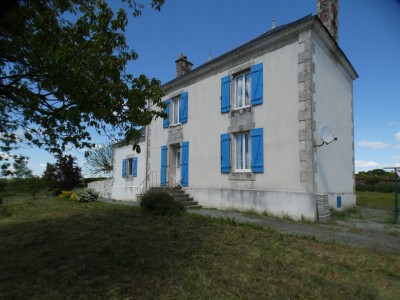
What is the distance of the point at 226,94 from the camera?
1142 centimetres

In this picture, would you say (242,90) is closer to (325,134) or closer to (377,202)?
(325,134)

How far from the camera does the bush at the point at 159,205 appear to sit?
812 centimetres

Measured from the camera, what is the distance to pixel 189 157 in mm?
12922

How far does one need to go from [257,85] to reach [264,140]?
2068mm

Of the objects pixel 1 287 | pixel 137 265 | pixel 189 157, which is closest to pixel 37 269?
pixel 1 287

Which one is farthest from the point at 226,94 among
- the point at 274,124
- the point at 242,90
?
the point at 274,124

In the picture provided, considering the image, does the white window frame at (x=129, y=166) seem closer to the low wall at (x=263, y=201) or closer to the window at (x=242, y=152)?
the low wall at (x=263, y=201)

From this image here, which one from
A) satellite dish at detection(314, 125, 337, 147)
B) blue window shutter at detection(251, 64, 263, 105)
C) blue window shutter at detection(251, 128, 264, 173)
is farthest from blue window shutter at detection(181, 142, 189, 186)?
satellite dish at detection(314, 125, 337, 147)

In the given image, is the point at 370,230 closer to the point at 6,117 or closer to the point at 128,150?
the point at 6,117

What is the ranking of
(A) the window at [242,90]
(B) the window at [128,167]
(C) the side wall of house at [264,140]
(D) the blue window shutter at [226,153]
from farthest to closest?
1. (B) the window at [128,167]
2. (D) the blue window shutter at [226,153]
3. (A) the window at [242,90]
4. (C) the side wall of house at [264,140]

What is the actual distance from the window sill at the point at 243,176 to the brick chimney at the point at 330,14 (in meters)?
6.02

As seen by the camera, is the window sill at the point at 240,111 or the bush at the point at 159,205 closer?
the bush at the point at 159,205

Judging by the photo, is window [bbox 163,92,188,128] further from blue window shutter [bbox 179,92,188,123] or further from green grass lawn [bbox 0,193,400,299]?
green grass lawn [bbox 0,193,400,299]

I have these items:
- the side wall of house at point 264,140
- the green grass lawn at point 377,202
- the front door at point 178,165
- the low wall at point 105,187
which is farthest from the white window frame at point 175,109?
the green grass lawn at point 377,202
